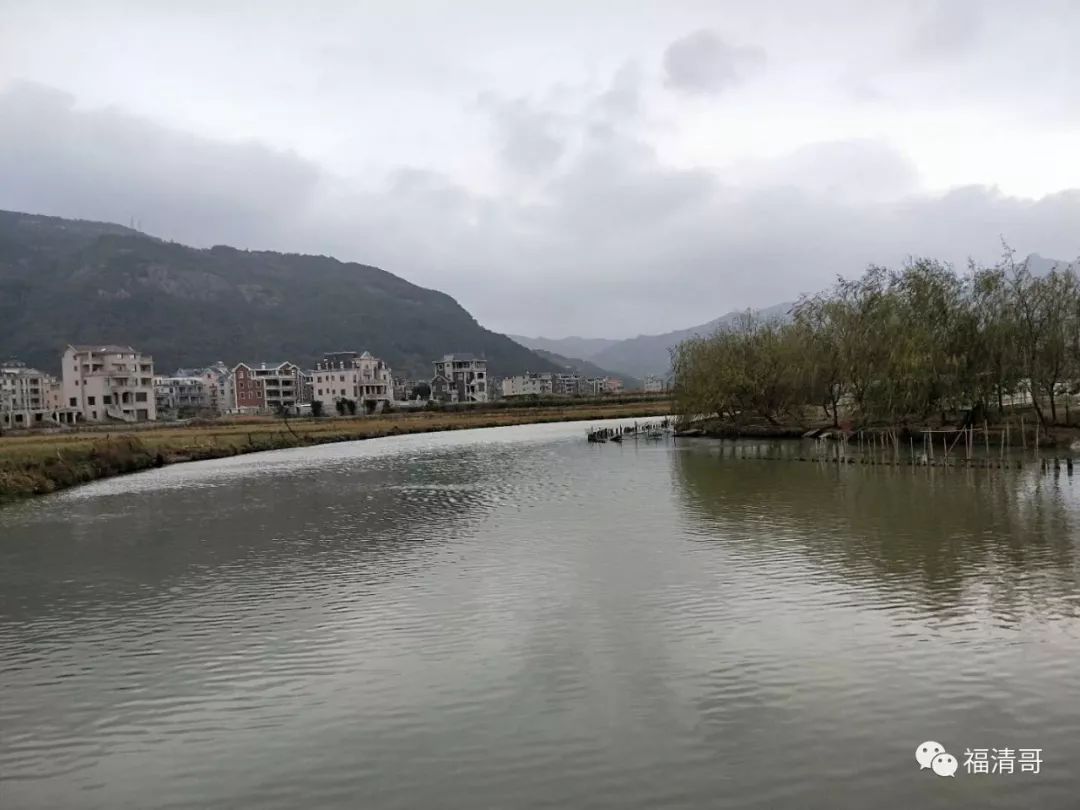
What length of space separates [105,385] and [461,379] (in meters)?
56.0

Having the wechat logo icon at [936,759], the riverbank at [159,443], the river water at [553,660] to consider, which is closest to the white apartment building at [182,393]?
the riverbank at [159,443]

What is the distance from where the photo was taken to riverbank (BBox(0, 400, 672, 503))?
96.8ft

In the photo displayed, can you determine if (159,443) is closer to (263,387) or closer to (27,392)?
(27,392)

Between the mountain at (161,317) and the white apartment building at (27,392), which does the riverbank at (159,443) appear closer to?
the white apartment building at (27,392)

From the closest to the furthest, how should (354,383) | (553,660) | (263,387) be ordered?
(553,660) → (354,383) → (263,387)

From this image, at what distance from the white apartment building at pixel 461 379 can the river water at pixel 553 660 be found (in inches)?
3987

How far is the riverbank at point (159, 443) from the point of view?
2950 centimetres

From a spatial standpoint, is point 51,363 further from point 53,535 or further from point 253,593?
point 253,593

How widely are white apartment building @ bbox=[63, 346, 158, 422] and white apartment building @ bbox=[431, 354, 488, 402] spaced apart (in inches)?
1839

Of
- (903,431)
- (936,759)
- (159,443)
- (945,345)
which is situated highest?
(945,345)

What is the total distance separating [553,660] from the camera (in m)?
9.06

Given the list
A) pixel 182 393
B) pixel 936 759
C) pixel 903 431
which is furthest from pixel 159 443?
pixel 182 393

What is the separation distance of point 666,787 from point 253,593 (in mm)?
8322

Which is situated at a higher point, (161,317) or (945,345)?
(161,317)
